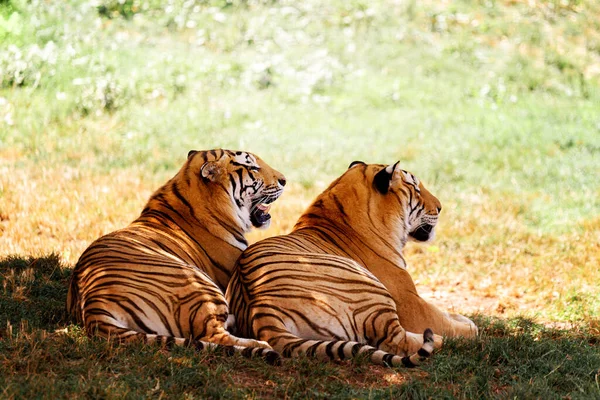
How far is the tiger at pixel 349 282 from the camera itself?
523cm

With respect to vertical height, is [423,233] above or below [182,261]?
below

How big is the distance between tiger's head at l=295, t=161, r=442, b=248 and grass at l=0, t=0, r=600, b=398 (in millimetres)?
1051

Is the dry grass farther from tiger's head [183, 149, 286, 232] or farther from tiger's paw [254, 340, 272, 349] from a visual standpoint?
tiger's paw [254, 340, 272, 349]

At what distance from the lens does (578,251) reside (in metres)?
9.20

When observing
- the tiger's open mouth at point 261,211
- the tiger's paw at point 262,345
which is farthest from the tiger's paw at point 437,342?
the tiger's open mouth at point 261,211

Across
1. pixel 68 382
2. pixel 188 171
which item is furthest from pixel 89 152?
pixel 68 382

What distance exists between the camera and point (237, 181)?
6375 mm

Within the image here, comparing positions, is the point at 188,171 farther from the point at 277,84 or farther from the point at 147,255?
the point at 277,84

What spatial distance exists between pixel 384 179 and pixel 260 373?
6.37ft

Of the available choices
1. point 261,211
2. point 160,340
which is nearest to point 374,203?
point 261,211

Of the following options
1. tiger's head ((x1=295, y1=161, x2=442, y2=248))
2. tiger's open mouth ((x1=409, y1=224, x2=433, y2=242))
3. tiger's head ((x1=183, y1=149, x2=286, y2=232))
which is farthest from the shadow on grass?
tiger's head ((x1=183, y1=149, x2=286, y2=232))

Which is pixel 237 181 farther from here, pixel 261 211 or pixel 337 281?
pixel 337 281

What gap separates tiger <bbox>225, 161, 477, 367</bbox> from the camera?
17.1 ft

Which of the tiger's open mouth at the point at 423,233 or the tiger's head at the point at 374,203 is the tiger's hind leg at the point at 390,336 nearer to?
the tiger's head at the point at 374,203
